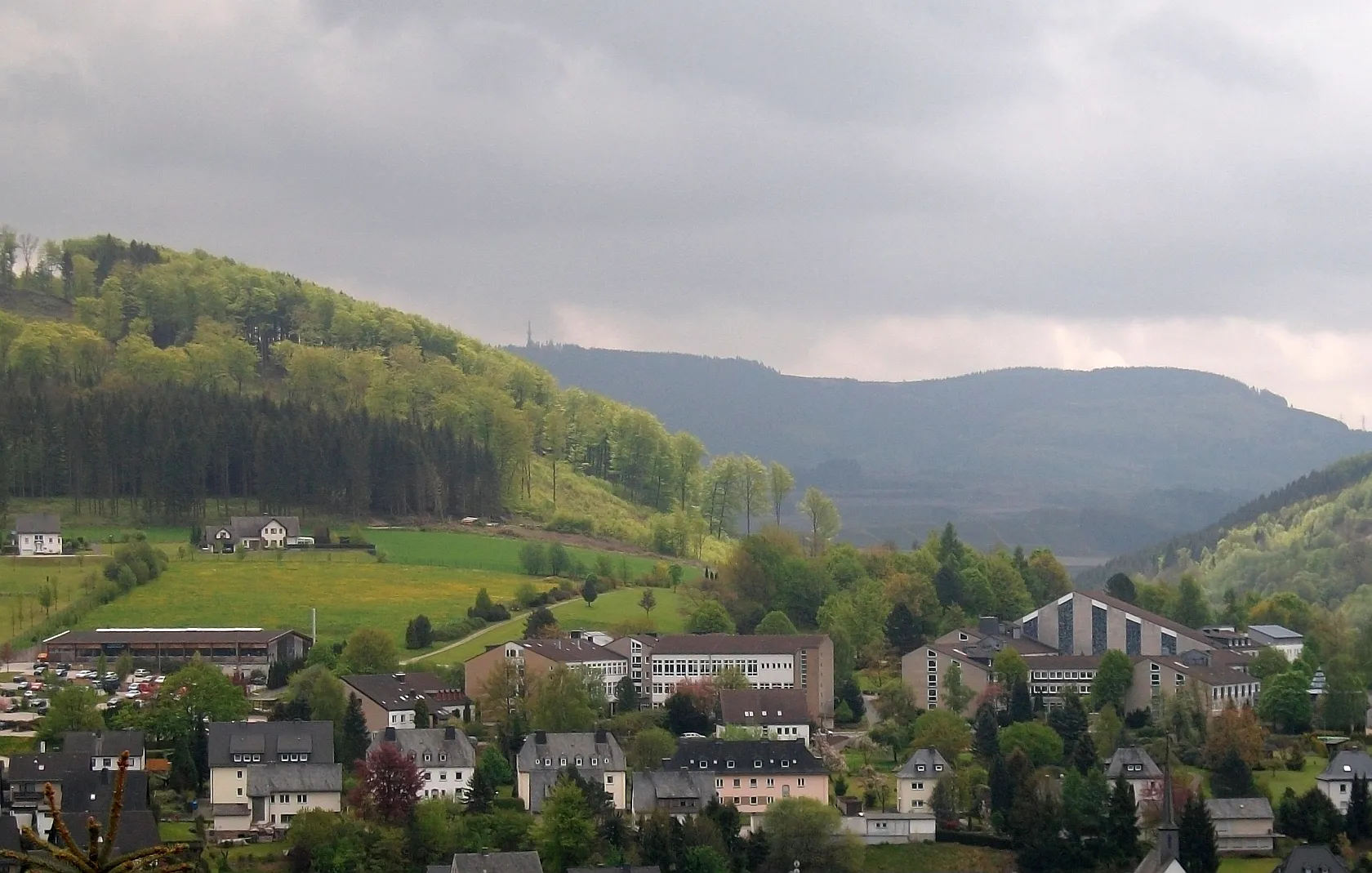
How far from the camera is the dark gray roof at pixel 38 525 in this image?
102m

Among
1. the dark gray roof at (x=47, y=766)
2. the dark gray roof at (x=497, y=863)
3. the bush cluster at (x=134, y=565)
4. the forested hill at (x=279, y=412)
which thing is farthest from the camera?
the forested hill at (x=279, y=412)

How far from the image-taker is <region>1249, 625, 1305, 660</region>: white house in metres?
91.9

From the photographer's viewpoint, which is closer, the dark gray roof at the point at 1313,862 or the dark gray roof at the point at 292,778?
the dark gray roof at the point at 1313,862

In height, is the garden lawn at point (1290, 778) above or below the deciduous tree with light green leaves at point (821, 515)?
below

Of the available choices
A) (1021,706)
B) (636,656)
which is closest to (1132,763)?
(1021,706)

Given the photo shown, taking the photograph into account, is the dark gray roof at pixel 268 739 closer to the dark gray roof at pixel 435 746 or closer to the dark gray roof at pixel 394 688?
the dark gray roof at pixel 435 746

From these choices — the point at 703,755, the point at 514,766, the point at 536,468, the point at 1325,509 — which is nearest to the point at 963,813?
the point at 703,755

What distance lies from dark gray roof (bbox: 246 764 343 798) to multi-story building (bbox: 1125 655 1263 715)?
33243 millimetres

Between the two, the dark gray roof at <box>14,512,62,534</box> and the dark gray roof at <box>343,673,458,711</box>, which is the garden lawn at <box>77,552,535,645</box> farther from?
the dark gray roof at <box>343,673,458,711</box>

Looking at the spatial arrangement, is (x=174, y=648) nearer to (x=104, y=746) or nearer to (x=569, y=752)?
(x=104, y=746)

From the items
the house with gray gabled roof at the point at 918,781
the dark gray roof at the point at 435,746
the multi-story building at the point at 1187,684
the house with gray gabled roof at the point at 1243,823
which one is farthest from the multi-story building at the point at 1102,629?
the dark gray roof at the point at 435,746

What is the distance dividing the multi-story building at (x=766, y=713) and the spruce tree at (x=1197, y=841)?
641 inches

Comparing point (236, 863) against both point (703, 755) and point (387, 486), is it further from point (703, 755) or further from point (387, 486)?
point (387, 486)

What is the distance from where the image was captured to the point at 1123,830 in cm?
6269
